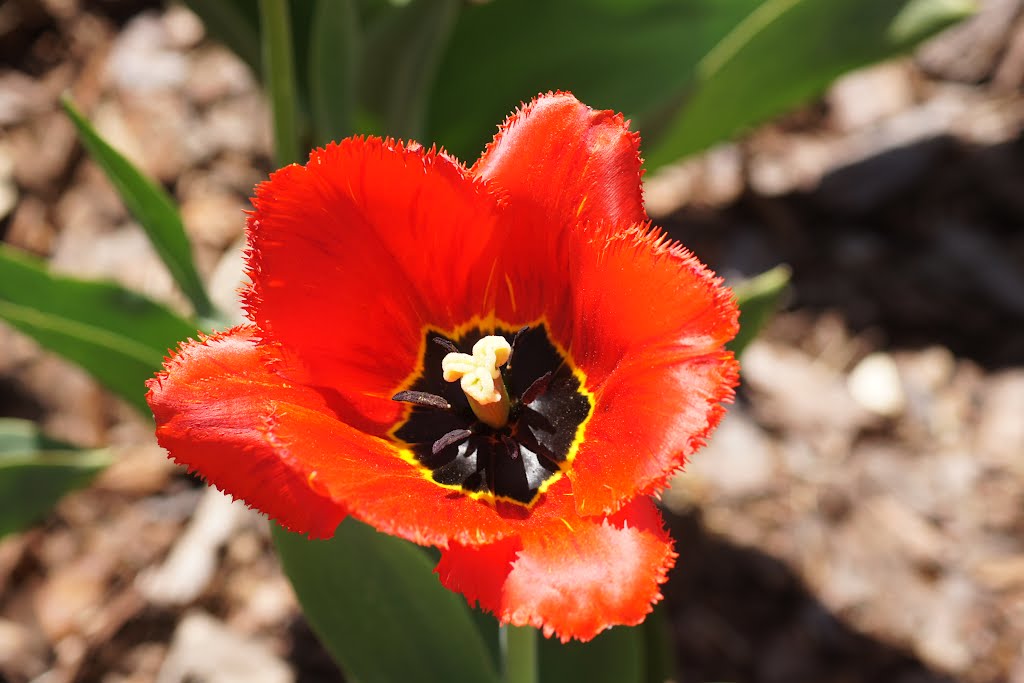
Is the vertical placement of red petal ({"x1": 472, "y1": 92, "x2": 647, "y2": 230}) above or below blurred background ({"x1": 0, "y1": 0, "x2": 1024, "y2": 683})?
above

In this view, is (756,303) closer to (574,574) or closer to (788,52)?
(788,52)

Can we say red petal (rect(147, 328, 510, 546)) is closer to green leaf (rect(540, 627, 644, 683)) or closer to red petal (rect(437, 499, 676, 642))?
red petal (rect(437, 499, 676, 642))

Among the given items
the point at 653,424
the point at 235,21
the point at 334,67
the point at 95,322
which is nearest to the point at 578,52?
the point at 334,67

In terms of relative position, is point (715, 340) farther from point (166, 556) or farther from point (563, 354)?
point (166, 556)

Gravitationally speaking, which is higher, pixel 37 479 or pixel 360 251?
pixel 360 251

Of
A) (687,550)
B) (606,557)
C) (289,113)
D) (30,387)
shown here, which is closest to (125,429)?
(30,387)

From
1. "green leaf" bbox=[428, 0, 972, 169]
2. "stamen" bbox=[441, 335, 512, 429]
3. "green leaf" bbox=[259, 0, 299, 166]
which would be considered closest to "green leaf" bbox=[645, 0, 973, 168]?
"green leaf" bbox=[428, 0, 972, 169]
